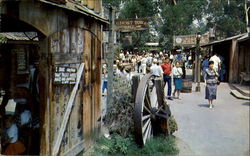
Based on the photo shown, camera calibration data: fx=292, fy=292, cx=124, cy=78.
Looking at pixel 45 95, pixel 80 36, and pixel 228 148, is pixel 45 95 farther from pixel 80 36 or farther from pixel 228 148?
pixel 228 148

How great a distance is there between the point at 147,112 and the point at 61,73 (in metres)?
2.35

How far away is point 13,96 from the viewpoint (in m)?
6.50

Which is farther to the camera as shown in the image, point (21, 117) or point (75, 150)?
point (21, 117)

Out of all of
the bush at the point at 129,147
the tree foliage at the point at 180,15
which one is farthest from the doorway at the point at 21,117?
the tree foliage at the point at 180,15

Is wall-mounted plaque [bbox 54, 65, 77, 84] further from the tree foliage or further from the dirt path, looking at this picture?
the tree foliage

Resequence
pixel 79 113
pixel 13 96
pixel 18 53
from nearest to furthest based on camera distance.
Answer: pixel 79 113 < pixel 13 96 < pixel 18 53

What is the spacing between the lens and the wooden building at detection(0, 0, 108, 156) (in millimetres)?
4613

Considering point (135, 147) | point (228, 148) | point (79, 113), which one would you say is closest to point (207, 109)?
point (228, 148)

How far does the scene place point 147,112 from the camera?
6566 mm

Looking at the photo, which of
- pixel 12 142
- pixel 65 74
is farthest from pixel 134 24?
pixel 12 142

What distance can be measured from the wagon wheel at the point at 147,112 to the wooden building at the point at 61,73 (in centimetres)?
114

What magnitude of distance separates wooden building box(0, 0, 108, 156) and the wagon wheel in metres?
1.14

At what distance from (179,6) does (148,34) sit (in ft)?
38.8

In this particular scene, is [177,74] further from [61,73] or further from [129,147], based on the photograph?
[61,73]
